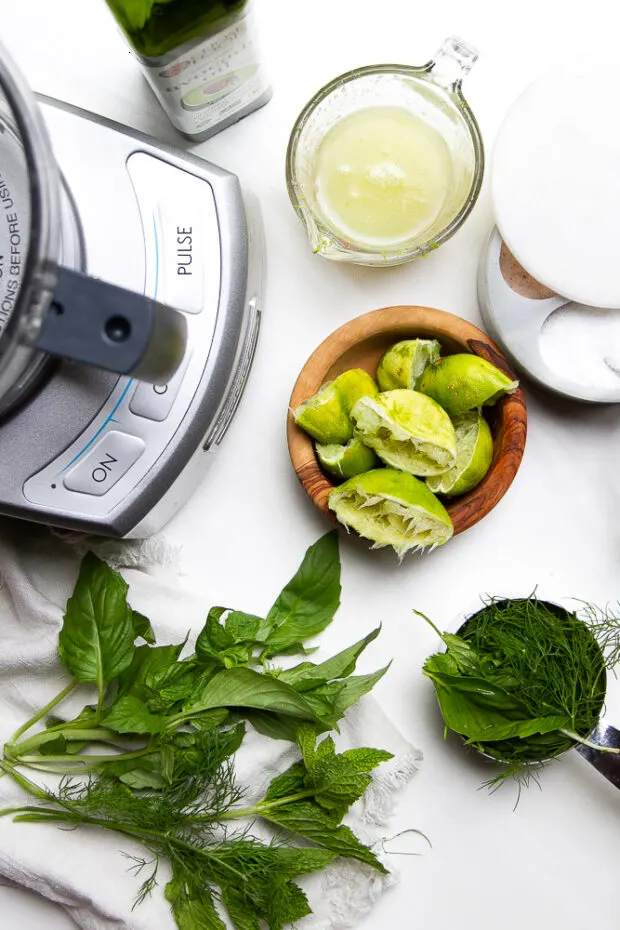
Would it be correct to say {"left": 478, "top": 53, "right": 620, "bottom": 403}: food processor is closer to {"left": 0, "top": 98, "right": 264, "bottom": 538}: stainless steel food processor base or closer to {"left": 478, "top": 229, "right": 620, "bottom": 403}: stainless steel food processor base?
{"left": 478, "top": 229, "right": 620, "bottom": 403}: stainless steel food processor base

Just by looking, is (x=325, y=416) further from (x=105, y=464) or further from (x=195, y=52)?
(x=195, y=52)

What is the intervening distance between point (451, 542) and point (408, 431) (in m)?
0.16

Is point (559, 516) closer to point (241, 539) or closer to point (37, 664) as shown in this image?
point (241, 539)

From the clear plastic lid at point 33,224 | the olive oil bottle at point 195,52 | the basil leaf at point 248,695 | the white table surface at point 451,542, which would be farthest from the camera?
→ the white table surface at point 451,542

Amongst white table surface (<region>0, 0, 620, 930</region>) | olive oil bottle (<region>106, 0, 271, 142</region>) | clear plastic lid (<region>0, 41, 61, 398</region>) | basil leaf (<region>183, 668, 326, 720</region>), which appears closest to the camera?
clear plastic lid (<region>0, 41, 61, 398</region>)

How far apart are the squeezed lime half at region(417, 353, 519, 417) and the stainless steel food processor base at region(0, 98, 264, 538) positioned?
18cm

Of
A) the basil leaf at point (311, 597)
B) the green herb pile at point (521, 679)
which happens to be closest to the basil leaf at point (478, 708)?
the green herb pile at point (521, 679)

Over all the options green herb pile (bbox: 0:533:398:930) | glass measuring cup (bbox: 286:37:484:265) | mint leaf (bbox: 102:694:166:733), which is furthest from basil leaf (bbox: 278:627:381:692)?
glass measuring cup (bbox: 286:37:484:265)

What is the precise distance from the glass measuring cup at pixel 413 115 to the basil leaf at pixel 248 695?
0.37 metres

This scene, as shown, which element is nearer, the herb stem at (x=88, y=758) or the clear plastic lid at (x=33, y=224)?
the clear plastic lid at (x=33, y=224)

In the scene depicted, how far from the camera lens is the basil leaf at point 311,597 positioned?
767mm

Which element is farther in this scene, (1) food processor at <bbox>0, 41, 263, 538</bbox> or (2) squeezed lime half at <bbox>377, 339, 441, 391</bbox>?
(2) squeezed lime half at <bbox>377, 339, 441, 391</bbox>

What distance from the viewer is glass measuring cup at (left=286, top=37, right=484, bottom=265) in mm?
739

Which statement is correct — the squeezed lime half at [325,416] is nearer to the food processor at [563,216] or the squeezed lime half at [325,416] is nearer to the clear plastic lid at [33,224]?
the food processor at [563,216]
